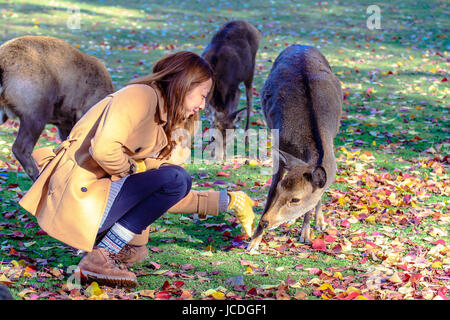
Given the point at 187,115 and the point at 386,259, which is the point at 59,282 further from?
the point at 386,259

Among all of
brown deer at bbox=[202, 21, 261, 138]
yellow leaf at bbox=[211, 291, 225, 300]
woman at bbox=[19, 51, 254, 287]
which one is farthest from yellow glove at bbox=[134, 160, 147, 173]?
brown deer at bbox=[202, 21, 261, 138]

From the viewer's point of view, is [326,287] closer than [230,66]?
Yes

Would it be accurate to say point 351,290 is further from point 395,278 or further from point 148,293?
point 148,293

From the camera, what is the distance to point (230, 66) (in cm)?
845

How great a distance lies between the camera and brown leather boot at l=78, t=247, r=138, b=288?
3797 mm

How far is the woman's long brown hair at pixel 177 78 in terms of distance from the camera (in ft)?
12.2

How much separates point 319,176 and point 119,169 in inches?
69.0

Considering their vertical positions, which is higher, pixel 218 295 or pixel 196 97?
pixel 196 97

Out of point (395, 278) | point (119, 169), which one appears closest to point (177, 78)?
point (119, 169)

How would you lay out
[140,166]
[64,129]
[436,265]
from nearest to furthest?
[140,166], [436,265], [64,129]

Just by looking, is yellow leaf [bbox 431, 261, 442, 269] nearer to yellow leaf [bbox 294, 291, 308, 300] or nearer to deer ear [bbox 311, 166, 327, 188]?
deer ear [bbox 311, 166, 327, 188]

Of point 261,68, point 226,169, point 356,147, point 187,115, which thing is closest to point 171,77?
point 187,115

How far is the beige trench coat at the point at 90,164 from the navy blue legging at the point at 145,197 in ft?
0.43
